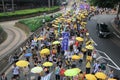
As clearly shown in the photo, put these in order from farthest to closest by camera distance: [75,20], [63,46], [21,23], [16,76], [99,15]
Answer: [99,15] → [21,23] → [75,20] → [63,46] → [16,76]

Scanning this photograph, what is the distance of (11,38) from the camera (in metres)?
46.2

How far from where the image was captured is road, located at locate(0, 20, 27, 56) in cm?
3792

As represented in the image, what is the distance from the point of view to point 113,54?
93.7 ft

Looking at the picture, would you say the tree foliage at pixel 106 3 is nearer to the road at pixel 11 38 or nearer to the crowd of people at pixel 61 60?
the crowd of people at pixel 61 60

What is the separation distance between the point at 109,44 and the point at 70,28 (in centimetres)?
541

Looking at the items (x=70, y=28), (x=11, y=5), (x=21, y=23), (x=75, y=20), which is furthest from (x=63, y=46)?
(x=11, y=5)

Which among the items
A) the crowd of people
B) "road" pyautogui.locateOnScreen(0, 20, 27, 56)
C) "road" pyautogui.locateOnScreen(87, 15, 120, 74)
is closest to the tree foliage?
"road" pyautogui.locateOnScreen(87, 15, 120, 74)

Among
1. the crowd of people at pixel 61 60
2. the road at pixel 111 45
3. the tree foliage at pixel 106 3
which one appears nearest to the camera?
the crowd of people at pixel 61 60

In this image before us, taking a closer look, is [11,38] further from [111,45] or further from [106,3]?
[111,45]

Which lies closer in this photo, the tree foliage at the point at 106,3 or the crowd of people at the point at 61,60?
the crowd of people at the point at 61,60

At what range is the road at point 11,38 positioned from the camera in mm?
37925

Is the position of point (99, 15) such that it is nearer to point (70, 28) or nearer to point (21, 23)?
point (21, 23)

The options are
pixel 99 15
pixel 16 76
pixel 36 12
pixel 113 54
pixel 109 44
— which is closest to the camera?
pixel 16 76

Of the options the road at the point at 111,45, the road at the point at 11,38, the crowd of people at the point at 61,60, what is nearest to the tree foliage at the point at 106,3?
the road at the point at 111,45
